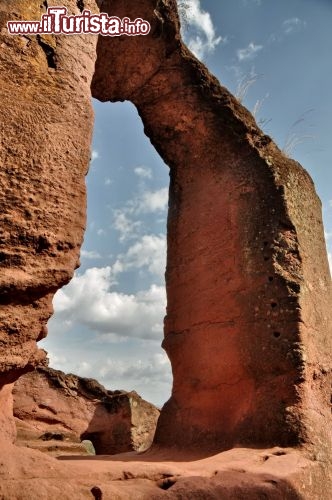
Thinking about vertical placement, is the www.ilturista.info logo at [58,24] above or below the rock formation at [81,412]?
above

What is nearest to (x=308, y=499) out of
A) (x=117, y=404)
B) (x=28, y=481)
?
(x=28, y=481)

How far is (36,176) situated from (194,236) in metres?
2.70

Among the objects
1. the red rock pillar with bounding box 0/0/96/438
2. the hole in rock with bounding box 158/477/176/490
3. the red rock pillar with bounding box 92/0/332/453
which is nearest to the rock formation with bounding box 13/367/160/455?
Result: the red rock pillar with bounding box 92/0/332/453

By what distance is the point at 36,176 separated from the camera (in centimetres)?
262

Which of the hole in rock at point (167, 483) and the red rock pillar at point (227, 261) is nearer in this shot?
the hole in rock at point (167, 483)

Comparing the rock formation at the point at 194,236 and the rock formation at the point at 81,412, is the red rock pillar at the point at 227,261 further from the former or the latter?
the rock formation at the point at 81,412

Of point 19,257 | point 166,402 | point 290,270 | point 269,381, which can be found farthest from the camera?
point 166,402

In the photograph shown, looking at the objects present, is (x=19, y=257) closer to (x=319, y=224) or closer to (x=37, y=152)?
(x=37, y=152)

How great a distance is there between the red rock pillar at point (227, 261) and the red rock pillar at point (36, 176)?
2.10m

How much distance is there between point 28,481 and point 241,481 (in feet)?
4.94

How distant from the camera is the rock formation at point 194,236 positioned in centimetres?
256

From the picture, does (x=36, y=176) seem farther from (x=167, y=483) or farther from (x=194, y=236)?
(x=194, y=236)

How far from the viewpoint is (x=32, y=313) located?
2.49m

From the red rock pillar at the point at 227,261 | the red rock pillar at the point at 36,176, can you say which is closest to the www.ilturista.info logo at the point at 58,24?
the red rock pillar at the point at 36,176
